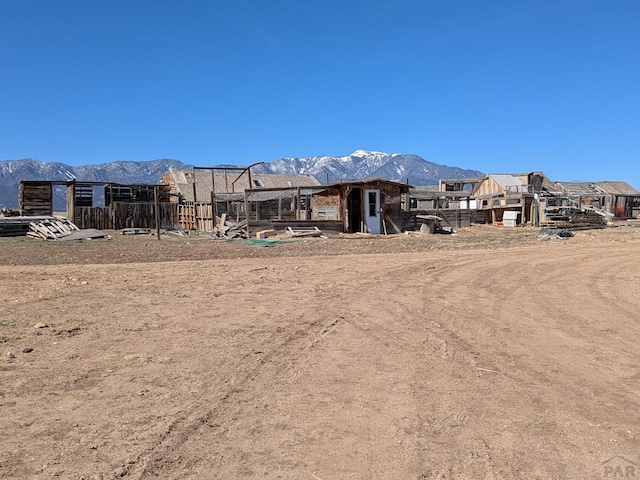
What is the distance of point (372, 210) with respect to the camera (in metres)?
28.5

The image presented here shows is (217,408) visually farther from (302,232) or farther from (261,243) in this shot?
(302,232)

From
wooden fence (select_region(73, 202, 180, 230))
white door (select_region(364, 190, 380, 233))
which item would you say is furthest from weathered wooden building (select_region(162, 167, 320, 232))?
white door (select_region(364, 190, 380, 233))

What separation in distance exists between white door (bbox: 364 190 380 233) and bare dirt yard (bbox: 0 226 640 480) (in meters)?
17.3

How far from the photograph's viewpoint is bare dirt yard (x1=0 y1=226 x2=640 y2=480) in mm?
3584

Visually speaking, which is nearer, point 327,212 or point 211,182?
point 327,212

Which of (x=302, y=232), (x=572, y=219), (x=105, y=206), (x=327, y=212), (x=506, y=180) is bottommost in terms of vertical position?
(x=302, y=232)

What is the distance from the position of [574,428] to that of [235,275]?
897 centimetres

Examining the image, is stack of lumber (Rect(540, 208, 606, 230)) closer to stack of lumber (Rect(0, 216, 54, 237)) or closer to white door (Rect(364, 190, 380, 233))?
white door (Rect(364, 190, 380, 233))

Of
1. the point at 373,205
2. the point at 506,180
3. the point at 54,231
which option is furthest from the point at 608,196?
the point at 54,231

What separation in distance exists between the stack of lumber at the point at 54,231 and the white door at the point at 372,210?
13.2 meters

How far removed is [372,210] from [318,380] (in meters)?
23.8

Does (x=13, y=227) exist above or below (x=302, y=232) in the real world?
above

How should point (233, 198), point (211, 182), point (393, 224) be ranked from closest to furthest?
point (393, 224) → point (233, 198) → point (211, 182)

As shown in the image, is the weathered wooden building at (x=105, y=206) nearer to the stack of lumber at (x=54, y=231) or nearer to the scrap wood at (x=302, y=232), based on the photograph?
the stack of lumber at (x=54, y=231)
